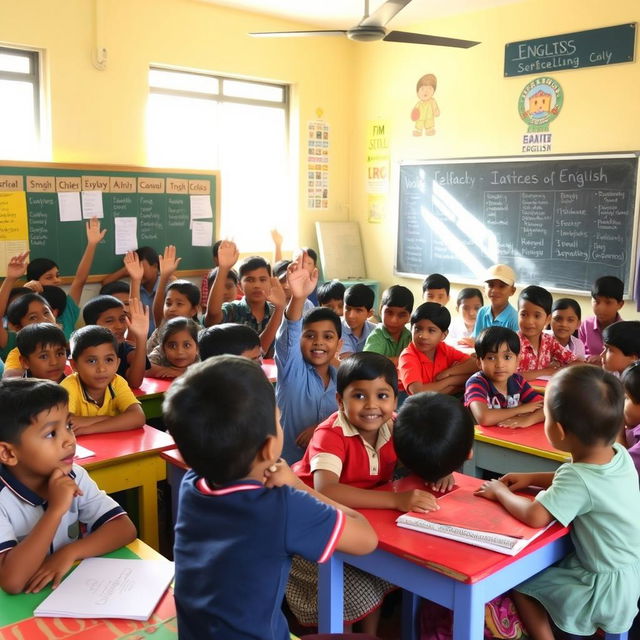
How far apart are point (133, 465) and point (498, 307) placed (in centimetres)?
288

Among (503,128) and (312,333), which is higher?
(503,128)

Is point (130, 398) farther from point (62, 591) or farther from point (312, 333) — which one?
point (62, 591)

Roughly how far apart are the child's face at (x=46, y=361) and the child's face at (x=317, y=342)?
3.50ft

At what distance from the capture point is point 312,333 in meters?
2.70

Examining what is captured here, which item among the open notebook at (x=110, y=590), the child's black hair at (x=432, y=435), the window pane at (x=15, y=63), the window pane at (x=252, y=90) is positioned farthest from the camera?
the window pane at (x=252, y=90)

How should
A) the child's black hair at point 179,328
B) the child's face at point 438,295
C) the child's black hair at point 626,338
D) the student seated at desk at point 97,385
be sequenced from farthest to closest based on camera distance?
the child's face at point 438,295 → the child's black hair at point 179,328 → the child's black hair at point 626,338 → the student seated at desk at point 97,385

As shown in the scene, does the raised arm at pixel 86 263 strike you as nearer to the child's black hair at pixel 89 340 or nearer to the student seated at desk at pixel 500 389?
the child's black hair at pixel 89 340

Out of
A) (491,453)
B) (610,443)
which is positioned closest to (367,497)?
(610,443)

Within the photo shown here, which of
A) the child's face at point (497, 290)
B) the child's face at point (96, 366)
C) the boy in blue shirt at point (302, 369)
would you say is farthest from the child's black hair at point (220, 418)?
the child's face at point (497, 290)

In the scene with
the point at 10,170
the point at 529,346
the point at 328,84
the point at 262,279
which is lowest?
the point at 529,346

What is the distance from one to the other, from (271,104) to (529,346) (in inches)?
164

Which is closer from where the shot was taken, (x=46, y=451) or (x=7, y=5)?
(x=46, y=451)

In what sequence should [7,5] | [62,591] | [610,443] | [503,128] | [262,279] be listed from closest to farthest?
[62,591] < [610,443] < [262,279] < [7,5] < [503,128]

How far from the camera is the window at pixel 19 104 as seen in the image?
516 centimetres
